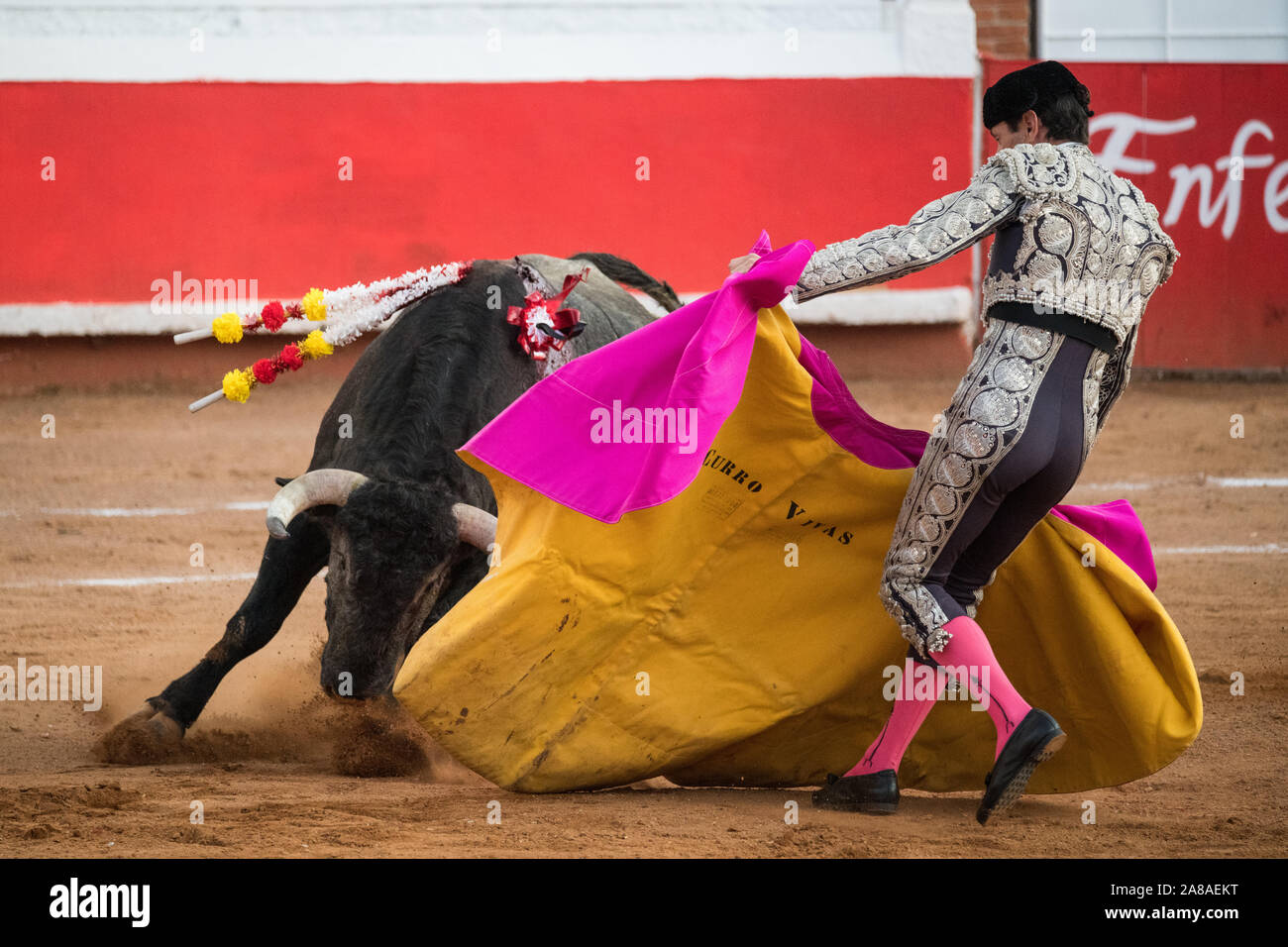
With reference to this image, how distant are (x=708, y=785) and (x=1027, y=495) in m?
1.01

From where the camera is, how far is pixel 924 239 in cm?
283

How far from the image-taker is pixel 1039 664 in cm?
330

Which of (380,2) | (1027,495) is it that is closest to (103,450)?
(380,2)

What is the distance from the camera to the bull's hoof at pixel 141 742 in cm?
376

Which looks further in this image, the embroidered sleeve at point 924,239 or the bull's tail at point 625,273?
the bull's tail at point 625,273

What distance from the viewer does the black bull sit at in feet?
11.6

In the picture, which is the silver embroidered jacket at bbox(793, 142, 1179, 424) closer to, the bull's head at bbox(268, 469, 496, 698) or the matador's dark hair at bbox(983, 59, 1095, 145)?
the matador's dark hair at bbox(983, 59, 1095, 145)

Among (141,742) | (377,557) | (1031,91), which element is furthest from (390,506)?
(1031,91)

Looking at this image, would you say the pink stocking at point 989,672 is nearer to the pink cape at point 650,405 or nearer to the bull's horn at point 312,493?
the pink cape at point 650,405

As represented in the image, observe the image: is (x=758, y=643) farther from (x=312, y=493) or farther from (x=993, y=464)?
(x=312, y=493)

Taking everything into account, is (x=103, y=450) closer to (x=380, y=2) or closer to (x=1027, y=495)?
(x=380, y=2)

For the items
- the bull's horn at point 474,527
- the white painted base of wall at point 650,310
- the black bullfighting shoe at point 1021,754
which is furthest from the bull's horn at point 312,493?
the white painted base of wall at point 650,310

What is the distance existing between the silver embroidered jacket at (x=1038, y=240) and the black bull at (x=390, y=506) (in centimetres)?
81

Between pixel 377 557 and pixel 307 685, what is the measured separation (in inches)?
43.8
